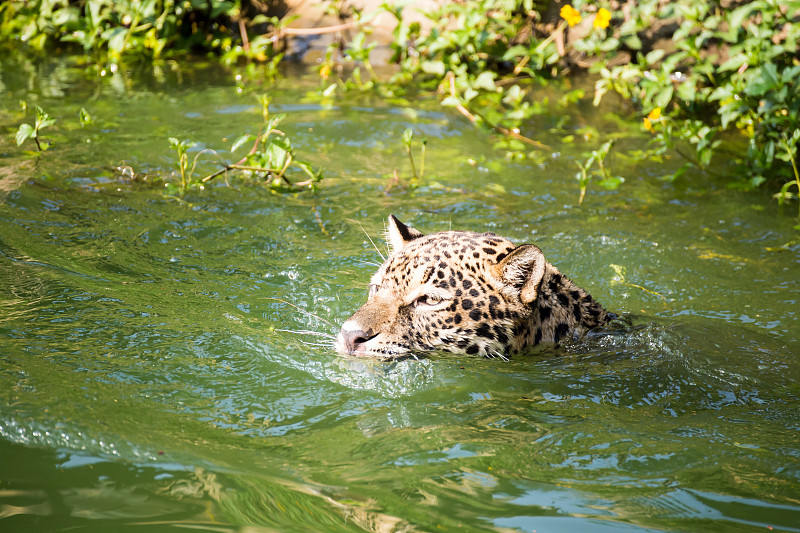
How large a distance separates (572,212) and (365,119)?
360 centimetres

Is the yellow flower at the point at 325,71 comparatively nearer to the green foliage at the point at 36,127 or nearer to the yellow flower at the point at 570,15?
A: the yellow flower at the point at 570,15

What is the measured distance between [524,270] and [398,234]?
Result: 1.04m

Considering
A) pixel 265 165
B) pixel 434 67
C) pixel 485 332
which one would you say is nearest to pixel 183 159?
pixel 265 165

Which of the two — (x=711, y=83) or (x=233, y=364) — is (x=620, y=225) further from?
(x=233, y=364)

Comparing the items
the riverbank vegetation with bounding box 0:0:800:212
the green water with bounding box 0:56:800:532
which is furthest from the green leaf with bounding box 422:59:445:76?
the green water with bounding box 0:56:800:532

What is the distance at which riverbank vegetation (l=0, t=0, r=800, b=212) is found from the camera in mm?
8734

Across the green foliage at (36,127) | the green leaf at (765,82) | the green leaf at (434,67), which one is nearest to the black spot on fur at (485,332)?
the green leaf at (765,82)

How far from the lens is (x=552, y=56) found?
11.5 metres

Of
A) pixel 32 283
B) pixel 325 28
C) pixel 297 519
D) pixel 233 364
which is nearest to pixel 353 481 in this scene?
pixel 297 519

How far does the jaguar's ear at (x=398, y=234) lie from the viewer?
555 centimetres

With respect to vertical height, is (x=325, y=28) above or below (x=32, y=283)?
above

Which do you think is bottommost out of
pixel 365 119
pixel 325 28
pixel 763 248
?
pixel 763 248

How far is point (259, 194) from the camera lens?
27.7 ft

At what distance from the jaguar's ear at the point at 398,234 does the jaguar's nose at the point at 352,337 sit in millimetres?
832
